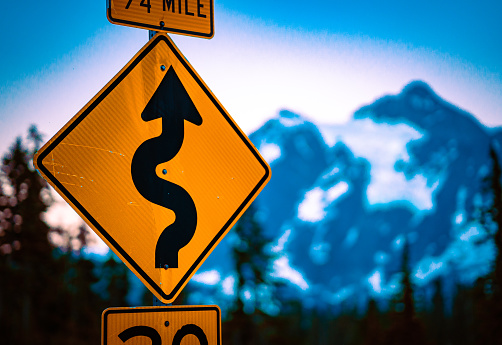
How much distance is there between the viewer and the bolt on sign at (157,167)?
2762 mm

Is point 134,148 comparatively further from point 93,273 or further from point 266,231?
point 93,273

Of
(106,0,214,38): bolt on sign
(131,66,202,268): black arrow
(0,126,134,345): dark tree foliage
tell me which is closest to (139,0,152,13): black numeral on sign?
(106,0,214,38): bolt on sign

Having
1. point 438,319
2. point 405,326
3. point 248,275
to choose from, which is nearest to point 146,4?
point 248,275

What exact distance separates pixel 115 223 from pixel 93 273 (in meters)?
57.1

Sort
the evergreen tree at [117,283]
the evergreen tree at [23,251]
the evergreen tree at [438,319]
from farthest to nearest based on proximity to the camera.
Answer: the evergreen tree at [438,319]
the evergreen tree at [117,283]
the evergreen tree at [23,251]

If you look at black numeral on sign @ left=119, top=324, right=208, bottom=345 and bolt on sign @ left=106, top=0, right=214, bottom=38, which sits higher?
bolt on sign @ left=106, top=0, right=214, bottom=38

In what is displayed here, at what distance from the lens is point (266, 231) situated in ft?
134

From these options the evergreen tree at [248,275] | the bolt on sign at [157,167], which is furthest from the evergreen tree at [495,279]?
the bolt on sign at [157,167]

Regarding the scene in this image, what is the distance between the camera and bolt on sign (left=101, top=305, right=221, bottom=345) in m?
2.70

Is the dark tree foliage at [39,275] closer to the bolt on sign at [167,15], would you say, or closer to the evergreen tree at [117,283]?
the evergreen tree at [117,283]

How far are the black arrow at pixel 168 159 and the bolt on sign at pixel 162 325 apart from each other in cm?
27

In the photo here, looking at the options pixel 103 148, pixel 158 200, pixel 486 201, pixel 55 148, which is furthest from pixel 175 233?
pixel 486 201

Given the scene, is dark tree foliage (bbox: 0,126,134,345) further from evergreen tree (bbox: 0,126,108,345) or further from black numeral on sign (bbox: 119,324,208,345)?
black numeral on sign (bbox: 119,324,208,345)

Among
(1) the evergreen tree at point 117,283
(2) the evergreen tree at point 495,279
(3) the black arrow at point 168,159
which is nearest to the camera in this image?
(3) the black arrow at point 168,159
